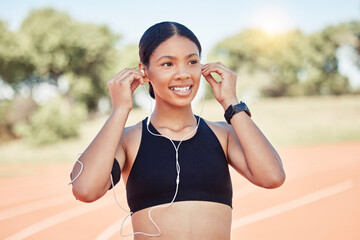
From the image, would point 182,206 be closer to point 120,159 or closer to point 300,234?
point 120,159

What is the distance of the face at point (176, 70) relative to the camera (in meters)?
1.96

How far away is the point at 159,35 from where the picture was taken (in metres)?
2.00

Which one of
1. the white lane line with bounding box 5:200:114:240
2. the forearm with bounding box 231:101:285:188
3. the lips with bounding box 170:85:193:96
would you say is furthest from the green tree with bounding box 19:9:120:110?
the forearm with bounding box 231:101:285:188

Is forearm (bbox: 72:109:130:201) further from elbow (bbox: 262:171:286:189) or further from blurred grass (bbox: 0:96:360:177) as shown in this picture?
blurred grass (bbox: 0:96:360:177)

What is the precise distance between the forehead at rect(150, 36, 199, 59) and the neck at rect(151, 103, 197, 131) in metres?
0.30

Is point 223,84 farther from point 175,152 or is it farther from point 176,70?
point 175,152

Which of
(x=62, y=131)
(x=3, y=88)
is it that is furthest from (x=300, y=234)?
(x=3, y=88)

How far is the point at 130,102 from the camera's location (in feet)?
6.51

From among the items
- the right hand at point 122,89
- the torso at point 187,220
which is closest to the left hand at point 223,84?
the right hand at point 122,89

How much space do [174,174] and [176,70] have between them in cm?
53

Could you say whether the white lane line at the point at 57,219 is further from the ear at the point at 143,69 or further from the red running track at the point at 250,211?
the ear at the point at 143,69

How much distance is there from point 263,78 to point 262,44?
11.1 meters

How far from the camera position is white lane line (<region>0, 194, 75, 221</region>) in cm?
808

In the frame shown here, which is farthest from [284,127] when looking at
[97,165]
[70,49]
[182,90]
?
[97,165]
